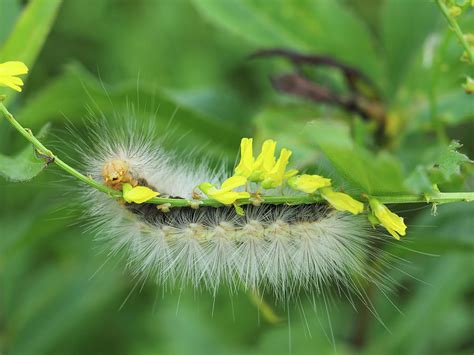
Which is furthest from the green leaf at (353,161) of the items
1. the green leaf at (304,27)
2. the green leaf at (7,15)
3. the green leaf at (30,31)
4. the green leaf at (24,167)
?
the green leaf at (7,15)

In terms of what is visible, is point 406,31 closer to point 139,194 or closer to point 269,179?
point 269,179

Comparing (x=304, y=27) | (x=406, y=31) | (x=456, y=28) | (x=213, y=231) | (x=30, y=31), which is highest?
(x=406, y=31)

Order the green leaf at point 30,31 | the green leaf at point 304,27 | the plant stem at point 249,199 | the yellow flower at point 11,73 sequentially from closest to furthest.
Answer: the plant stem at point 249,199 < the yellow flower at point 11,73 < the green leaf at point 30,31 < the green leaf at point 304,27

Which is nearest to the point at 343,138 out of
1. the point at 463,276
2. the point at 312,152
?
the point at 312,152

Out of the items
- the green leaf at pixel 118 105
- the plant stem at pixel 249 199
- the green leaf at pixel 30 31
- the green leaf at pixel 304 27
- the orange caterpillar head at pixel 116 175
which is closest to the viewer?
the plant stem at pixel 249 199

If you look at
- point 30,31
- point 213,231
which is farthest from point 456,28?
point 30,31

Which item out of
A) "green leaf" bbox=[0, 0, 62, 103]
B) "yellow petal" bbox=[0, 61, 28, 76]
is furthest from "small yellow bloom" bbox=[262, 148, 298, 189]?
"green leaf" bbox=[0, 0, 62, 103]

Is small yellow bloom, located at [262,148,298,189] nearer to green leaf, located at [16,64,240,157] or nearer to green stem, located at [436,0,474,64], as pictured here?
green stem, located at [436,0,474,64]

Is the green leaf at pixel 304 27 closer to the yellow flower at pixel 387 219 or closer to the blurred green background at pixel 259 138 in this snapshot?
the blurred green background at pixel 259 138
